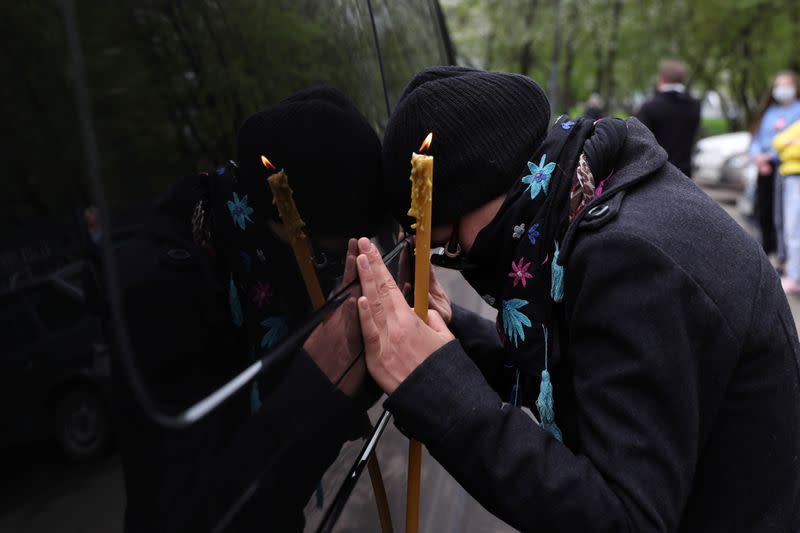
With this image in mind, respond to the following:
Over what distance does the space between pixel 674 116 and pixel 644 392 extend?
6004 mm

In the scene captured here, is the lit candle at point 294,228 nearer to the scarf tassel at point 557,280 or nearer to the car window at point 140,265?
the car window at point 140,265

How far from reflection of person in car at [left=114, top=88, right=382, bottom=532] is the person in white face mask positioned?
18.8ft

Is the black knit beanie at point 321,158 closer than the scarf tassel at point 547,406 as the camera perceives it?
Yes

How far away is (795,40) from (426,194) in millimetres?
19081

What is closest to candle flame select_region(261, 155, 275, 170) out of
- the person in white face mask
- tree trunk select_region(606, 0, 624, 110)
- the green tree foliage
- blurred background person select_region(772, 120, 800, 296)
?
blurred background person select_region(772, 120, 800, 296)

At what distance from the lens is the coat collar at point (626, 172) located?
1.10m

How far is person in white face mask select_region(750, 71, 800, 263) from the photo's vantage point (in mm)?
5996

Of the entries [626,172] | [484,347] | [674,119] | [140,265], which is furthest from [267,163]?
[674,119]

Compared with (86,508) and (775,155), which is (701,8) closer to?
(775,155)

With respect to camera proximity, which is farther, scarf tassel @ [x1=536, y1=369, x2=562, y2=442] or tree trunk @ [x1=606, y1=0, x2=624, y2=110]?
tree trunk @ [x1=606, y1=0, x2=624, y2=110]

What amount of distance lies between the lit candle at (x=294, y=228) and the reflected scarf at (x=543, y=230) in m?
0.31

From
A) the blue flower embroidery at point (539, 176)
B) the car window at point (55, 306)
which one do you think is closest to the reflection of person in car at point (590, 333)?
the blue flower embroidery at point (539, 176)

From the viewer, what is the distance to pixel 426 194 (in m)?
1.13

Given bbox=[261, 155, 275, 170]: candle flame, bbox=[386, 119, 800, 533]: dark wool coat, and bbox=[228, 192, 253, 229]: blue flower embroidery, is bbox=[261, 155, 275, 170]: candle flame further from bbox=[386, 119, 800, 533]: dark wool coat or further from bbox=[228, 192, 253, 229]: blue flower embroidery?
bbox=[386, 119, 800, 533]: dark wool coat
